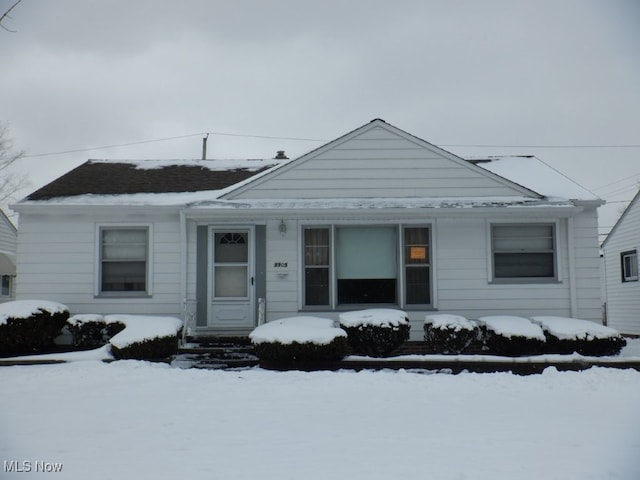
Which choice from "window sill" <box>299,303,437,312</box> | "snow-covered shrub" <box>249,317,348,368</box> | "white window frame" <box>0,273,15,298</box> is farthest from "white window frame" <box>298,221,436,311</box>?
"white window frame" <box>0,273,15,298</box>

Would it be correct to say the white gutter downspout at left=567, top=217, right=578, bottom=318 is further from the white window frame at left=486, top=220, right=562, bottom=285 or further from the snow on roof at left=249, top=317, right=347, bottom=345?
the snow on roof at left=249, top=317, right=347, bottom=345

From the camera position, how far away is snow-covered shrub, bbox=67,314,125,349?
10836 mm

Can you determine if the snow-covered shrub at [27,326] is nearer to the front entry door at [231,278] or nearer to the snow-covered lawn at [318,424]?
the snow-covered lawn at [318,424]

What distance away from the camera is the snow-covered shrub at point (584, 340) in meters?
10.1

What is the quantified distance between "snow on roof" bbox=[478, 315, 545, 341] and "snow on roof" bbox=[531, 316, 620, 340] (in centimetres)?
22

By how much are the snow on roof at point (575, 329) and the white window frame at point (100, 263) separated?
7.75 m

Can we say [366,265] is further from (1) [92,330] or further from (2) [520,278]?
(1) [92,330]

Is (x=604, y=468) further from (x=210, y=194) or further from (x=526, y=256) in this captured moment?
(x=210, y=194)

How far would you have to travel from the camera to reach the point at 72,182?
1288cm

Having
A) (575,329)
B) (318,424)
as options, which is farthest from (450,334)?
(318,424)

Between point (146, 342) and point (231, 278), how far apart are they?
8.20 ft

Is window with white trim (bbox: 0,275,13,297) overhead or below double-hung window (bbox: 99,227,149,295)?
below

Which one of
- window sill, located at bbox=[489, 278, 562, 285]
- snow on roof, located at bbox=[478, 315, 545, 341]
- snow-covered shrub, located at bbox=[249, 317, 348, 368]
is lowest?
snow-covered shrub, located at bbox=[249, 317, 348, 368]

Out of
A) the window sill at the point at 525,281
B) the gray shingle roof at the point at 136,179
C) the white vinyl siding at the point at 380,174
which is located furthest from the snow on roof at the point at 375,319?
the gray shingle roof at the point at 136,179
